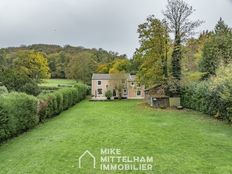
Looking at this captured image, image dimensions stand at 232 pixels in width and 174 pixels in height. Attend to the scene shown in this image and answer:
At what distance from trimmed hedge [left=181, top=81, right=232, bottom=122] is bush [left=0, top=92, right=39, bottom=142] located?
12.3 meters

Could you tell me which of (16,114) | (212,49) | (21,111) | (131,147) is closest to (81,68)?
(212,49)

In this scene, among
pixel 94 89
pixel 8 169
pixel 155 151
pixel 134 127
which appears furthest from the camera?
pixel 94 89

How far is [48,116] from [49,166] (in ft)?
49.7

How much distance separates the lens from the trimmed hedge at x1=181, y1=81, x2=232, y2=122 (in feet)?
63.4

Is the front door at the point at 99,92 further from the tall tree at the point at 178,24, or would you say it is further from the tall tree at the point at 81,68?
the tall tree at the point at 178,24

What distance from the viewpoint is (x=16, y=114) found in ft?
54.1

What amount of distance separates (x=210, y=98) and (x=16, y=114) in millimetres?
14272

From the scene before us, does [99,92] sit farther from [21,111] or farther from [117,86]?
[21,111]

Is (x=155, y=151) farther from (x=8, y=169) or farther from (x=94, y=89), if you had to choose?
(x=94, y=89)

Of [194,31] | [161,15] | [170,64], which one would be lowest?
[170,64]

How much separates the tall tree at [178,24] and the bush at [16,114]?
17.5 metres

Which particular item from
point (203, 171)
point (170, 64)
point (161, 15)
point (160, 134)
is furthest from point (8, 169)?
point (161, 15)

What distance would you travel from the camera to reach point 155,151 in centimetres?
1172

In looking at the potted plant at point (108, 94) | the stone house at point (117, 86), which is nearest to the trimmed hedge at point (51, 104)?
the potted plant at point (108, 94)
